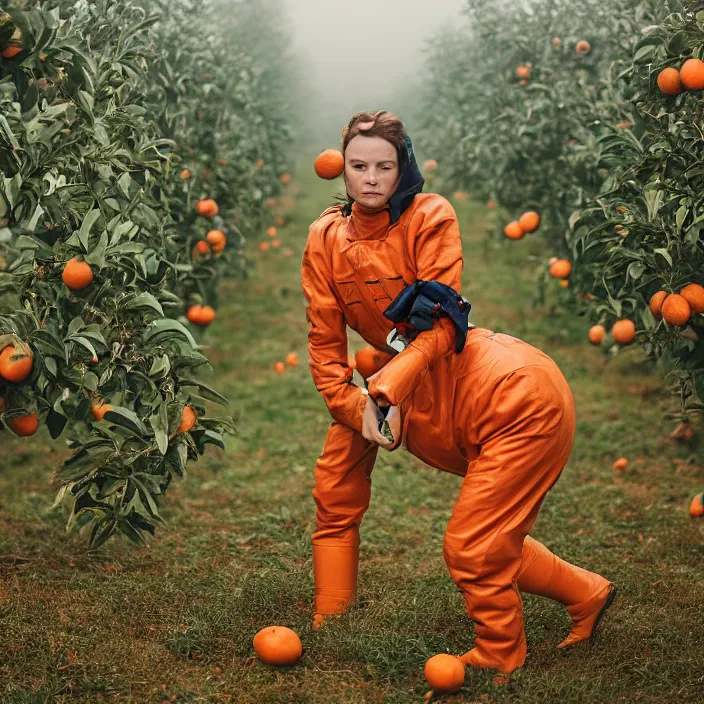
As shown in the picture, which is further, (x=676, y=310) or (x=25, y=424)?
(x=676, y=310)

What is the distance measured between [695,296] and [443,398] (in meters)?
1.10

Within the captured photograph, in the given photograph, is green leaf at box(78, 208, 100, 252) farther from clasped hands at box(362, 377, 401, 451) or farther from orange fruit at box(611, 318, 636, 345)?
orange fruit at box(611, 318, 636, 345)

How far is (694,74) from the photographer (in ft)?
9.91

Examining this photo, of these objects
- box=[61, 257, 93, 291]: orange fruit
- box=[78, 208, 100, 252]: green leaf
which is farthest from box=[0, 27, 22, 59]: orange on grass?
box=[61, 257, 93, 291]: orange fruit

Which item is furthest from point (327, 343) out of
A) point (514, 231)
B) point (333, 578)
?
point (514, 231)

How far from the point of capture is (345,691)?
2627 millimetres

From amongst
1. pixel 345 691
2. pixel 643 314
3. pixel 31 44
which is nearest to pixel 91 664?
pixel 345 691

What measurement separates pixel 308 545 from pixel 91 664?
4.51 feet

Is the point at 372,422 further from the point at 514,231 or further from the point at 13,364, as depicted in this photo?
the point at 514,231

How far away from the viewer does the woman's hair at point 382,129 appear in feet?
8.57

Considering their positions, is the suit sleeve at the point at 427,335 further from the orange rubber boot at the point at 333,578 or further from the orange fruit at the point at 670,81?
the orange fruit at the point at 670,81

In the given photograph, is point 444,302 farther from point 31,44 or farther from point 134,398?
point 31,44

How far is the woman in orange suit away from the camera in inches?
98.7

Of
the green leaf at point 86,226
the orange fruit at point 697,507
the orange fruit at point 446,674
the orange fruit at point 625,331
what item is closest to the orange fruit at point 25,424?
the green leaf at point 86,226
